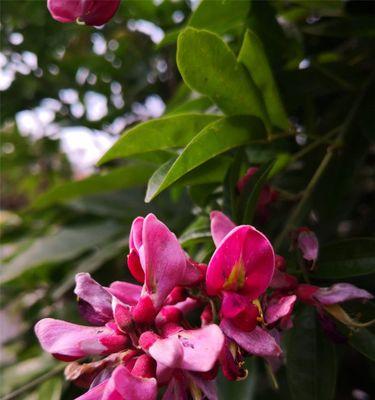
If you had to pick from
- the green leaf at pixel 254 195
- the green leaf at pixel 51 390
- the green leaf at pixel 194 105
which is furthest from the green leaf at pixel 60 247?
the green leaf at pixel 254 195

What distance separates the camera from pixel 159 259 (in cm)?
32

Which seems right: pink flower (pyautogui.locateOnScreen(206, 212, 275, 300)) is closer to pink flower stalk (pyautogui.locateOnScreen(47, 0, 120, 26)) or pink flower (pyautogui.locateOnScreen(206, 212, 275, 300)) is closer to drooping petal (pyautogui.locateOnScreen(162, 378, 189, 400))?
drooping petal (pyautogui.locateOnScreen(162, 378, 189, 400))

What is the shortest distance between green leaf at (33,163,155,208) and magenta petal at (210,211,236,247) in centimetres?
26

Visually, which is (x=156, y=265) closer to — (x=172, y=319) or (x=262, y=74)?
(x=172, y=319)

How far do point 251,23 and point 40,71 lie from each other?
46 cm

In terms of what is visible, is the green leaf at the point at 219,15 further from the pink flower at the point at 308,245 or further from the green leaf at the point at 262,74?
the pink flower at the point at 308,245

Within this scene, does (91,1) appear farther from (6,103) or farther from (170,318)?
(6,103)

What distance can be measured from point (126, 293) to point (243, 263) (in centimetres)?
8

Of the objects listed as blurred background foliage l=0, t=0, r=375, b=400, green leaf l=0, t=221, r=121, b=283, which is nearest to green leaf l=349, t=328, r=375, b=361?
blurred background foliage l=0, t=0, r=375, b=400

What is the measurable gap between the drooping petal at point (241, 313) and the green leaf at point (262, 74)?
218mm

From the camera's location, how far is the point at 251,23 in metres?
0.55

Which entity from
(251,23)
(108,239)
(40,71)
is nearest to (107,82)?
(40,71)

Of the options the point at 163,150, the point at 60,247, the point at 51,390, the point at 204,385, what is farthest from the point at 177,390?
the point at 60,247

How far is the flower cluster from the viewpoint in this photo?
0.30 meters
